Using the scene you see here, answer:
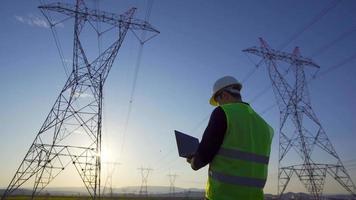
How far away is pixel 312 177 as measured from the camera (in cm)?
3703

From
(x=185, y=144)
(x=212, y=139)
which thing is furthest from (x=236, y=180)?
(x=185, y=144)

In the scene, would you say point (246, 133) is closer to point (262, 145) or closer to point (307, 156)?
point (262, 145)

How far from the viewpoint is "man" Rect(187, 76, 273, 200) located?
286 centimetres

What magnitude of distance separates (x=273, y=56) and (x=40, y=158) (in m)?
24.7

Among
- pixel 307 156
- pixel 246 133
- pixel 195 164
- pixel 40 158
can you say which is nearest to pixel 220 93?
pixel 246 133

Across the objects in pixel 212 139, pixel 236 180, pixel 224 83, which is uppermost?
pixel 224 83

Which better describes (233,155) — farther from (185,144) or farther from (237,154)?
(185,144)

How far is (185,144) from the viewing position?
3.52 meters

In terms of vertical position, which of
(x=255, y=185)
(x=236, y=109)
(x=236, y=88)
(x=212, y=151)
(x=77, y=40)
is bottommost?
(x=255, y=185)

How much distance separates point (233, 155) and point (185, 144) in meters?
0.69

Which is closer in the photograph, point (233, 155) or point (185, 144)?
point (233, 155)

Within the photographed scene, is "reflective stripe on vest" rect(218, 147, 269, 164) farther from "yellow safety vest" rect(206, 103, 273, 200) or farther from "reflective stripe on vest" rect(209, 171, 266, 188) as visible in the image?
"reflective stripe on vest" rect(209, 171, 266, 188)

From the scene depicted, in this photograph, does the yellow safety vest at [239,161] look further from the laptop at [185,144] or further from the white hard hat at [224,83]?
the laptop at [185,144]

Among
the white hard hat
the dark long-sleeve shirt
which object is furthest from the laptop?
the white hard hat
